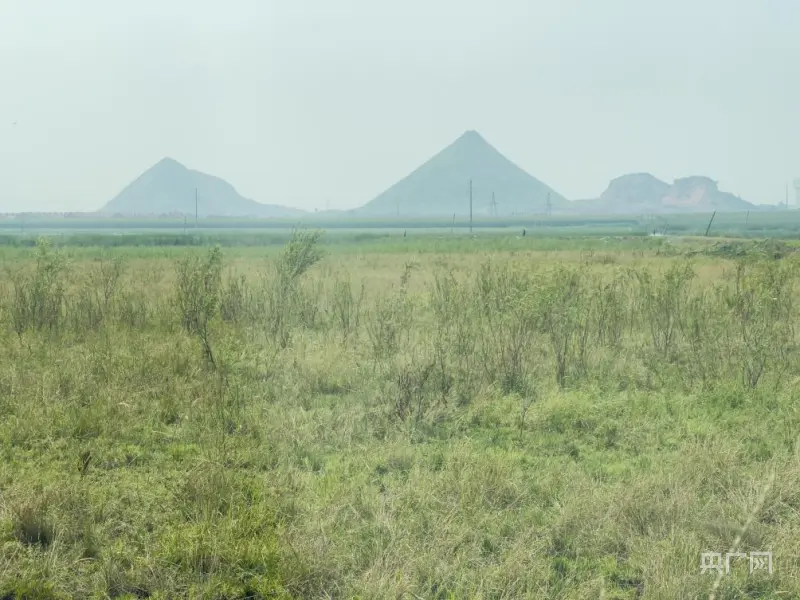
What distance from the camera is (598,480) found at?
18.0 feet

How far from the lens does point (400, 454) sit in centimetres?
590

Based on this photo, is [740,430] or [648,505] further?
[740,430]

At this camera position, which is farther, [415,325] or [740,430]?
[415,325]

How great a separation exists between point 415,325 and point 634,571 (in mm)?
7630

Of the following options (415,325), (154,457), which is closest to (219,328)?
(415,325)

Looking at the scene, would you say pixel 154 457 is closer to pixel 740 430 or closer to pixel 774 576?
pixel 774 576

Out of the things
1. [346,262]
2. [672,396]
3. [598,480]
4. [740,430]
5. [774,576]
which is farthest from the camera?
[346,262]

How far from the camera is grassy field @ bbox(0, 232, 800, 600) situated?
412 cm

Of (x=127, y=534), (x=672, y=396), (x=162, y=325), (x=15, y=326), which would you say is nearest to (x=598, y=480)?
(x=672, y=396)

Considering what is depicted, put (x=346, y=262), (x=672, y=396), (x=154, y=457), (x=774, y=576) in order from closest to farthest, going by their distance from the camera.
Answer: (x=774, y=576)
(x=154, y=457)
(x=672, y=396)
(x=346, y=262)

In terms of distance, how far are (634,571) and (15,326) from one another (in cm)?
974

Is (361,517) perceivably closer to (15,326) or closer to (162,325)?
(162,325)

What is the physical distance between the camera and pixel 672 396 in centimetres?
774

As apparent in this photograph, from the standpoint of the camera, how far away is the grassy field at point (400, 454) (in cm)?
412
